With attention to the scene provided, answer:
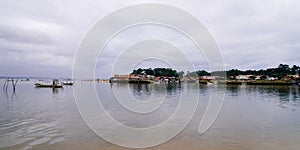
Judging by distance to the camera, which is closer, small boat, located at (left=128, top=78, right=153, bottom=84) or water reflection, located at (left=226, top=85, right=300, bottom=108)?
water reflection, located at (left=226, top=85, right=300, bottom=108)

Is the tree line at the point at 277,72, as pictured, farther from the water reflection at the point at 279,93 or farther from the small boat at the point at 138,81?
the water reflection at the point at 279,93

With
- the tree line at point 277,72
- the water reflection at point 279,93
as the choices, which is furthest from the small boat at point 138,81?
the water reflection at point 279,93

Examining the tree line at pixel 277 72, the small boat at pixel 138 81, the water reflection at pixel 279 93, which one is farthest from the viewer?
the tree line at pixel 277 72

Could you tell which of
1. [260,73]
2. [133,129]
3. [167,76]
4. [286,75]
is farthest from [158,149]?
[260,73]

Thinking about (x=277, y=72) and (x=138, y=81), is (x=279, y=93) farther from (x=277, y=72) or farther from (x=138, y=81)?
(x=277, y=72)

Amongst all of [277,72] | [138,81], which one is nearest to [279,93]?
[138,81]

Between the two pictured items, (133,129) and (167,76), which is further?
(167,76)

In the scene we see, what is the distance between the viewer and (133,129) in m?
10.5

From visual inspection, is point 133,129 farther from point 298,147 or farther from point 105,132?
point 298,147

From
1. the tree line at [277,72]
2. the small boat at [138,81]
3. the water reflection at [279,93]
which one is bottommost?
the water reflection at [279,93]

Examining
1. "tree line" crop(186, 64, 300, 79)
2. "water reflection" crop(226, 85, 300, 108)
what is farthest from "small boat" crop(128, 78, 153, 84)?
"water reflection" crop(226, 85, 300, 108)

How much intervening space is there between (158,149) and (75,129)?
204 inches

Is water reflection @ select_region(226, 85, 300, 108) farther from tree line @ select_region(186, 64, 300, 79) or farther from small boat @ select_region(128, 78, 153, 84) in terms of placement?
tree line @ select_region(186, 64, 300, 79)

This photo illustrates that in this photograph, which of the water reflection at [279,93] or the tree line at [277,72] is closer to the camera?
the water reflection at [279,93]
